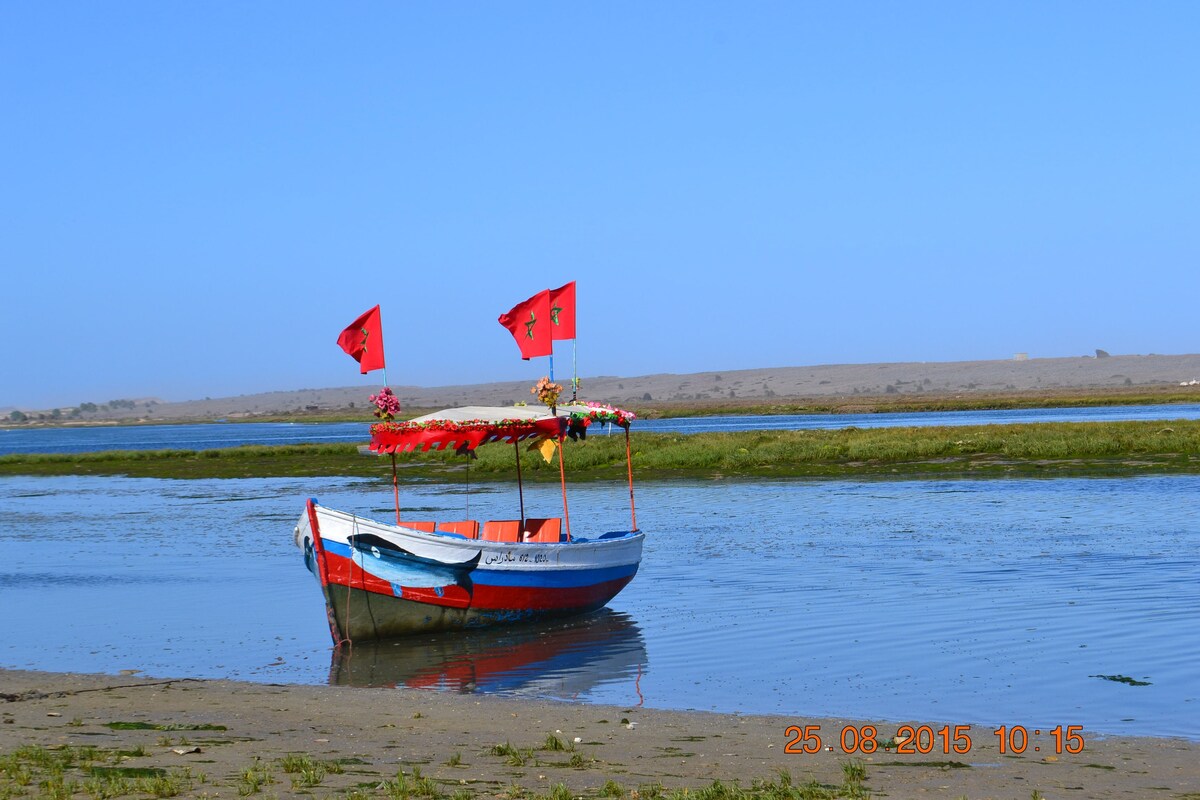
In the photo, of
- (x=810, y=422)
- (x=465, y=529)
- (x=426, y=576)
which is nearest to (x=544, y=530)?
(x=465, y=529)

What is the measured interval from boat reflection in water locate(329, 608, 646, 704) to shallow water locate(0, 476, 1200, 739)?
0.06 m

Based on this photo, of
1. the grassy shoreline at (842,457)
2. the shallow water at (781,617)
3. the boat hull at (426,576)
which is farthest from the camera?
the grassy shoreline at (842,457)

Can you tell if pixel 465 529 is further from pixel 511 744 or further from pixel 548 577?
pixel 511 744

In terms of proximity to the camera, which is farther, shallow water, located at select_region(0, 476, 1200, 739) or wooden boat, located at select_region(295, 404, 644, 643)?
wooden boat, located at select_region(295, 404, 644, 643)

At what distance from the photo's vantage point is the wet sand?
8711 mm

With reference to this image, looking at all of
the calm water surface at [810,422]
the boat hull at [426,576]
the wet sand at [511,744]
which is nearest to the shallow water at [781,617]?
the boat hull at [426,576]

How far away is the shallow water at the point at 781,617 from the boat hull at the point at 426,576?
348 mm

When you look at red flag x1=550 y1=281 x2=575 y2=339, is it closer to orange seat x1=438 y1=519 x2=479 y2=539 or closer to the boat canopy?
the boat canopy

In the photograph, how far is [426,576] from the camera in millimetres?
17312

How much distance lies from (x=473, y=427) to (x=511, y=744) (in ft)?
26.8

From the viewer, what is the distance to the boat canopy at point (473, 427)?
58.3 ft

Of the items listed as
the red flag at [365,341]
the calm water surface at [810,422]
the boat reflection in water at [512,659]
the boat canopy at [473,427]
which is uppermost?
the red flag at [365,341]

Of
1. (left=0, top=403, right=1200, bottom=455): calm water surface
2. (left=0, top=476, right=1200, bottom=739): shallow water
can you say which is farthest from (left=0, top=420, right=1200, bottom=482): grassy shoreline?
(left=0, top=403, right=1200, bottom=455): calm water surface
